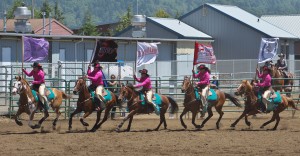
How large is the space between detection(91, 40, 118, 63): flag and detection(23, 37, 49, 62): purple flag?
6.12 feet

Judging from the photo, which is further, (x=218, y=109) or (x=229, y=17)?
(x=229, y=17)

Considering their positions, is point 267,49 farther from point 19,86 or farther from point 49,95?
point 19,86

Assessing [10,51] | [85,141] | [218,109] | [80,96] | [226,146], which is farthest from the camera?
[10,51]

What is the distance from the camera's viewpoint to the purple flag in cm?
2618

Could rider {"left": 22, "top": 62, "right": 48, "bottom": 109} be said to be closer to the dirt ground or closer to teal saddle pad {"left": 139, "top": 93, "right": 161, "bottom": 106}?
the dirt ground

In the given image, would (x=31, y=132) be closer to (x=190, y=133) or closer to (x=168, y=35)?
(x=190, y=133)

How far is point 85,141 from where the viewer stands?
67.7 feet

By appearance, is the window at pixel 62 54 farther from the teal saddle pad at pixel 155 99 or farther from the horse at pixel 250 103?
the horse at pixel 250 103

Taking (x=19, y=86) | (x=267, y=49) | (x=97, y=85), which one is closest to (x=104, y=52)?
(x=97, y=85)

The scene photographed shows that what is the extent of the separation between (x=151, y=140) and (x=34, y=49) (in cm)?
706

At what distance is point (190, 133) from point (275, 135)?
246 centimetres

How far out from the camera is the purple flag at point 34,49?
26.2 metres

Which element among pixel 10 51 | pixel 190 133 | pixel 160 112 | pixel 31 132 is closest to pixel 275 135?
pixel 190 133

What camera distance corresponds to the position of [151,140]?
68.9 ft
